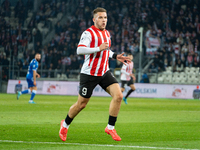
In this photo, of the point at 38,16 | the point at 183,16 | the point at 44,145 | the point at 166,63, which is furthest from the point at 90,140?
the point at 38,16

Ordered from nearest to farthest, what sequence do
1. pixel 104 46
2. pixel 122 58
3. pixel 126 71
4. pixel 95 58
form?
pixel 104 46, pixel 95 58, pixel 122 58, pixel 126 71

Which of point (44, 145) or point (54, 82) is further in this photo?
point (54, 82)

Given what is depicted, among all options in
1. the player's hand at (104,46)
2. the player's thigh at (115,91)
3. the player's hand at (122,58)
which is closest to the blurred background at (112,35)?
the player's hand at (122,58)

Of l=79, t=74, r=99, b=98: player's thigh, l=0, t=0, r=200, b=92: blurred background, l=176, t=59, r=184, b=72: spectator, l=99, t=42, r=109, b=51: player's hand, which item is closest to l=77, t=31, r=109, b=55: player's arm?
l=99, t=42, r=109, b=51: player's hand

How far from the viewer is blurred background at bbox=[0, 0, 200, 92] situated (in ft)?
93.5

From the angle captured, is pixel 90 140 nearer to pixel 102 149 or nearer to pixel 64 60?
pixel 102 149

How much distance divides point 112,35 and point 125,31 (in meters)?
1.23

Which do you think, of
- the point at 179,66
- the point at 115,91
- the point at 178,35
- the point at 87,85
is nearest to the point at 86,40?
the point at 87,85

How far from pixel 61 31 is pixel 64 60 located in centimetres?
434

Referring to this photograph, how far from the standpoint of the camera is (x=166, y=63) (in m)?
28.6

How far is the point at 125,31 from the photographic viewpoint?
33.6m

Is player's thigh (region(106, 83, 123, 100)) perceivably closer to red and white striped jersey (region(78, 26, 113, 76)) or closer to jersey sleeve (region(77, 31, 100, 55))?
red and white striped jersey (region(78, 26, 113, 76))

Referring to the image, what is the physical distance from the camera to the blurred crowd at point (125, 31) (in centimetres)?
2978

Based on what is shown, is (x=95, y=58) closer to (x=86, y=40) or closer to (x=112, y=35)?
(x=86, y=40)
